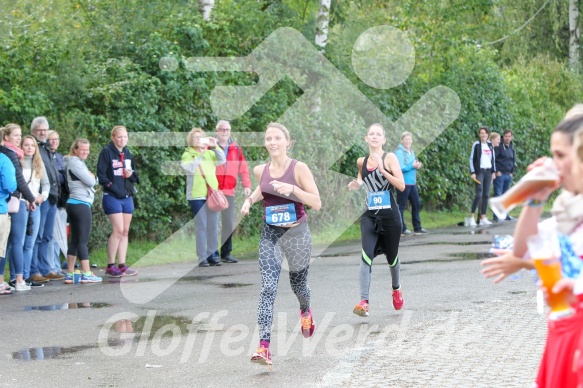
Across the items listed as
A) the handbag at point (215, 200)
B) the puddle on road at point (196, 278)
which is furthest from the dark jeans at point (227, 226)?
the puddle on road at point (196, 278)

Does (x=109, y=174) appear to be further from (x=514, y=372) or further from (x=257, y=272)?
(x=514, y=372)

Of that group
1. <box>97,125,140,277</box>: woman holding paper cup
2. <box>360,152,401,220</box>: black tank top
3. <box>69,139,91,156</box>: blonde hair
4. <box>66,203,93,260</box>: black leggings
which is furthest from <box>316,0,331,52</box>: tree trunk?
<box>360,152,401,220</box>: black tank top

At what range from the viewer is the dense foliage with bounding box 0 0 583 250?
15.8m

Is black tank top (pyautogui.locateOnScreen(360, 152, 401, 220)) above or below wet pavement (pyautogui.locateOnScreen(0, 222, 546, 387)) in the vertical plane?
above

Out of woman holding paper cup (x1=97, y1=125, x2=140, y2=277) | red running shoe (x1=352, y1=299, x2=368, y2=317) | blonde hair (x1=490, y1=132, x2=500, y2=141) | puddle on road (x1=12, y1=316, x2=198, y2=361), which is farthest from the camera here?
blonde hair (x1=490, y1=132, x2=500, y2=141)

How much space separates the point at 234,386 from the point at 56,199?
7171 mm

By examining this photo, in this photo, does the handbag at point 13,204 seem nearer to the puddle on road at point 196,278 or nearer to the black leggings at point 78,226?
the black leggings at point 78,226

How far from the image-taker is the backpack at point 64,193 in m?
13.6

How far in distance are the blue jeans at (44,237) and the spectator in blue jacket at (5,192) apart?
1.19 meters

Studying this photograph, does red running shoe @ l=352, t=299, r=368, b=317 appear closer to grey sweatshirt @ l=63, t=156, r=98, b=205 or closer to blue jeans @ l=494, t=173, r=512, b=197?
grey sweatshirt @ l=63, t=156, r=98, b=205

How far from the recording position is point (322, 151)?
776 inches

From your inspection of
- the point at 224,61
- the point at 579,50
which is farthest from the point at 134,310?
the point at 579,50

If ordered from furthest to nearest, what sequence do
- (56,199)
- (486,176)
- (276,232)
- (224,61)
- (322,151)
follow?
(486,176) < (322,151) < (224,61) < (56,199) < (276,232)

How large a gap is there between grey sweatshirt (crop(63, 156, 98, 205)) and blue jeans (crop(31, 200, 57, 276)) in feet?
1.10
